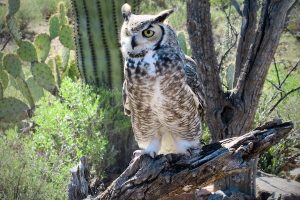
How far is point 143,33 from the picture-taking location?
A: 3133mm

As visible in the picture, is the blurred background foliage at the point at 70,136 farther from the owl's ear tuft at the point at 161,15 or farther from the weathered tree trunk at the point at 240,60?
the owl's ear tuft at the point at 161,15

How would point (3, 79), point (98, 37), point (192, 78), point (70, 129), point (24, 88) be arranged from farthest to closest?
point (3, 79) < point (24, 88) < point (98, 37) < point (70, 129) < point (192, 78)

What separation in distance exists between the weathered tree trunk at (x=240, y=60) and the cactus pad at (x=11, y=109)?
8.55ft

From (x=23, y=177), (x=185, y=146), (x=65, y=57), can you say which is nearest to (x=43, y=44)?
(x=65, y=57)

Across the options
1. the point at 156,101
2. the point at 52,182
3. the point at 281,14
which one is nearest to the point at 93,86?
the point at 52,182

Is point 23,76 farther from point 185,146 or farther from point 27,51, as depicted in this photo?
point 185,146

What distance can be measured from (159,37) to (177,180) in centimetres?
86

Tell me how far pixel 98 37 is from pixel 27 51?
3.53 ft

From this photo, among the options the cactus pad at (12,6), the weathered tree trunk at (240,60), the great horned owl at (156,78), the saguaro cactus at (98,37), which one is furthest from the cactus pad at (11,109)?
the great horned owl at (156,78)

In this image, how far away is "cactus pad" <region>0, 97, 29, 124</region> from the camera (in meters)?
6.50

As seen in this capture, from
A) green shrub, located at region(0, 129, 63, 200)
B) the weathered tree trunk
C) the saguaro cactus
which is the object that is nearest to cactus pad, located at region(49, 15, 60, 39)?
the saguaro cactus

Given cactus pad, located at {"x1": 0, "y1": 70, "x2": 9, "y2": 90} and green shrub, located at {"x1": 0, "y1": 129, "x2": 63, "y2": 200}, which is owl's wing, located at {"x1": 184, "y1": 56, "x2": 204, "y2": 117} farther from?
cactus pad, located at {"x1": 0, "y1": 70, "x2": 9, "y2": 90}

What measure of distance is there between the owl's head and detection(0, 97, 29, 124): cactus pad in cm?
352

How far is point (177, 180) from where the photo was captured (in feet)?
11.1
